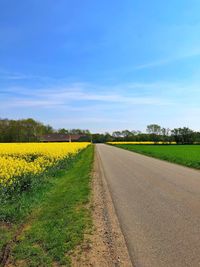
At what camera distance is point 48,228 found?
7.64m

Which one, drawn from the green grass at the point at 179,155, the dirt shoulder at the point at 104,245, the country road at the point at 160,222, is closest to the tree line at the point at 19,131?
the green grass at the point at 179,155

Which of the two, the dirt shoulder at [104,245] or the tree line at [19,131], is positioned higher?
the tree line at [19,131]

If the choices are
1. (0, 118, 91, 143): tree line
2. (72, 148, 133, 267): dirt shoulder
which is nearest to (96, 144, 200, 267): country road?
(72, 148, 133, 267): dirt shoulder

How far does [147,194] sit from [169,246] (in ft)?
20.3

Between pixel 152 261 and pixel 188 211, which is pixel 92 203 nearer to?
pixel 188 211

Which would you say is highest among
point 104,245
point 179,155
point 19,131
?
point 19,131

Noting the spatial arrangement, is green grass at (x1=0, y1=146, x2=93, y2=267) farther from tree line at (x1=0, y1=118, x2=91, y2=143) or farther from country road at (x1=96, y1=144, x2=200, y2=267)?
tree line at (x1=0, y1=118, x2=91, y2=143)

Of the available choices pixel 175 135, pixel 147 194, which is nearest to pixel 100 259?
pixel 147 194

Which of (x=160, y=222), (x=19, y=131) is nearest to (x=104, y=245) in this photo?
(x=160, y=222)

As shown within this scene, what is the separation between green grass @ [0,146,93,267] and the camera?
19.2ft

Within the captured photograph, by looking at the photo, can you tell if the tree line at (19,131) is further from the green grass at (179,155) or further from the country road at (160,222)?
the country road at (160,222)

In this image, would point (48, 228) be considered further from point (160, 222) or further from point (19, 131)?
point (19, 131)

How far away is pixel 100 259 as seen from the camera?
19.1 feet

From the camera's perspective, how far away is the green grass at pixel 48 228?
5855mm
